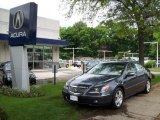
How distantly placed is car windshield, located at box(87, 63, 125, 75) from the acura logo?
327 centimetres

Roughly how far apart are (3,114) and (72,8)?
10561 millimetres

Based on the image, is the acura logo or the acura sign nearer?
the acura sign

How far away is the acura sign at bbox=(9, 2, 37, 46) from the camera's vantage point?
1094cm

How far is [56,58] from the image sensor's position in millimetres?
35156

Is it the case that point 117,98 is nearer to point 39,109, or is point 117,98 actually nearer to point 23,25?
point 39,109

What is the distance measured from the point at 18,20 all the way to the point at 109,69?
4.04 metres

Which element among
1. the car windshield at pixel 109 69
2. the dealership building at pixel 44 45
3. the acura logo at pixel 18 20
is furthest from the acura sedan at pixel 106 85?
the dealership building at pixel 44 45

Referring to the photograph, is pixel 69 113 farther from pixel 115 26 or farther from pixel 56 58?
pixel 56 58

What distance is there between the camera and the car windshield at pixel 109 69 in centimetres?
1010

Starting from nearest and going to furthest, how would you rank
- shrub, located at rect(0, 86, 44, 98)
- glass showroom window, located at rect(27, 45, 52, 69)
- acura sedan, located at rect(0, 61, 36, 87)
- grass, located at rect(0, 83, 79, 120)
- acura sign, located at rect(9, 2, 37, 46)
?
grass, located at rect(0, 83, 79, 120), shrub, located at rect(0, 86, 44, 98), acura sign, located at rect(9, 2, 37, 46), acura sedan, located at rect(0, 61, 36, 87), glass showroom window, located at rect(27, 45, 52, 69)

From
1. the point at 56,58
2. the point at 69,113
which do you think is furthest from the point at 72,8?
the point at 56,58

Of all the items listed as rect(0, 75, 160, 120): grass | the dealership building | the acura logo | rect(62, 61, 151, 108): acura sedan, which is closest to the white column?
the acura logo

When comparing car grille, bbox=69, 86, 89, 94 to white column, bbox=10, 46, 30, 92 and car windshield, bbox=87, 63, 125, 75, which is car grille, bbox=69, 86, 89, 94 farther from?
white column, bbox=10, 46, 30, 92

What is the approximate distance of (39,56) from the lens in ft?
108
